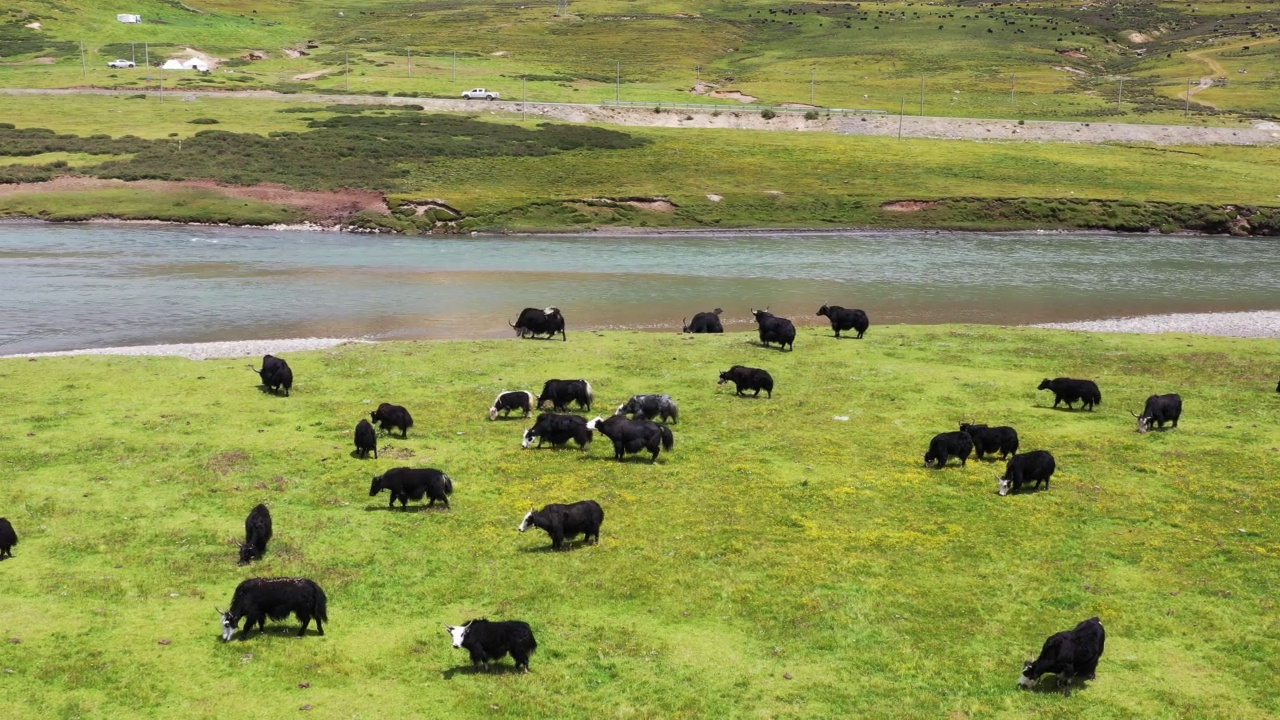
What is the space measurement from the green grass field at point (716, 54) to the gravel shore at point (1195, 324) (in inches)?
2989

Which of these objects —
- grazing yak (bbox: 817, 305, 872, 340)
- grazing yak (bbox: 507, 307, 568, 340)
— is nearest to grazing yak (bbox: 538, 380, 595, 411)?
grazing yak (bbox: 507, 307, 568, 340)

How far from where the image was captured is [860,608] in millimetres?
16781

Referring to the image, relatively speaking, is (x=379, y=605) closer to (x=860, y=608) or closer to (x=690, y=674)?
(x=690, y=674)

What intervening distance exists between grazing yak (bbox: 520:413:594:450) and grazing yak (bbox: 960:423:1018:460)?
804 centimetres

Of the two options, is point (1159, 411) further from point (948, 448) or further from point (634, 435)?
point (634, 435)

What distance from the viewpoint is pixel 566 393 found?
27422 mm

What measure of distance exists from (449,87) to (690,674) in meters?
117

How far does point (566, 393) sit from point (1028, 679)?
15.0 meters

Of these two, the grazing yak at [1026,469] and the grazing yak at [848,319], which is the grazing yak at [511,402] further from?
the grazing yak at [848,319]

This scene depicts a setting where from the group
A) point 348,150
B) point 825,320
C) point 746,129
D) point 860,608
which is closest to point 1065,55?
point 746,129

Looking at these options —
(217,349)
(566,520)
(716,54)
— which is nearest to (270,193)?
(217,349)

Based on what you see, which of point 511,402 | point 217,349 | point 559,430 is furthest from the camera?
point 217,349

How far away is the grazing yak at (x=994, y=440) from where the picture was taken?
23953mm

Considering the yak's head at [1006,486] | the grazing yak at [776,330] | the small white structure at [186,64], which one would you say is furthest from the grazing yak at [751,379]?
the small white structure at [186,64]
